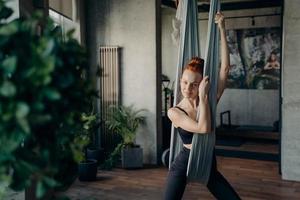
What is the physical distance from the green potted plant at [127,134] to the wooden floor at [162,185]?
15 cm

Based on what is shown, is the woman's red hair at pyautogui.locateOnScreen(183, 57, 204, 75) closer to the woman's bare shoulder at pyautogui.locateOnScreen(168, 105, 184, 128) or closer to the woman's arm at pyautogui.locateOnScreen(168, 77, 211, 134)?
the woman's arm at pyautogui.locateOnScreen(168, 77, 211, 134)

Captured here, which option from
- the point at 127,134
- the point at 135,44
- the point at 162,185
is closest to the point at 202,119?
the point at 162,185

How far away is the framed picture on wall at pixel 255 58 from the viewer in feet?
24.2

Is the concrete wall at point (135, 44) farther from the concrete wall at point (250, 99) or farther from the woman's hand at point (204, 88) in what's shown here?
the woman's hand at point (204, 88)

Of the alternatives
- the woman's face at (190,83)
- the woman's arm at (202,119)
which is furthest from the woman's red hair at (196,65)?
the woman's arm at (202,119)

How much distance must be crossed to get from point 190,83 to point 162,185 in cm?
222

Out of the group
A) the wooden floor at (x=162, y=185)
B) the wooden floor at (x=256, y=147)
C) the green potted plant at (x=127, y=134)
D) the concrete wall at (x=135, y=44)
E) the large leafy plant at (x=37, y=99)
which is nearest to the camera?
the large leafy plant at (x=37, y=99)

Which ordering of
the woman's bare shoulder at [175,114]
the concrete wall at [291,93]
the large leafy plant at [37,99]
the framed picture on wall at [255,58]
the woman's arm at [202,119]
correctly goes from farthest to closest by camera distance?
the framed picture on wall at [255,58]
the concrete wall at [291,93]
the woman's bare shoulder at [175,114]
the woman's arm at [202,119]
the large leafy plant at [37,99]

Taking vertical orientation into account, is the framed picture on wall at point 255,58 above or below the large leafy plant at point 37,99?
above

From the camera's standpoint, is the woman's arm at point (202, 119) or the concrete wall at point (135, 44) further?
the concrete wall at point (135, 44)

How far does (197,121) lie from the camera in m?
2.44

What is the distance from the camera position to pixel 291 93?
14.3 ft

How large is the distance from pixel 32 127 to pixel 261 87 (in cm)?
706

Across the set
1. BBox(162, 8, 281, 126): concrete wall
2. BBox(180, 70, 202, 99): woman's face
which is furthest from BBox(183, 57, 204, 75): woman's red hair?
BBox(162, 8, 281, 126): concrete wall
